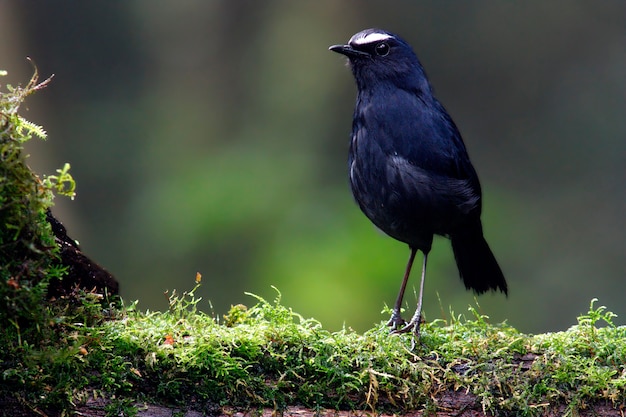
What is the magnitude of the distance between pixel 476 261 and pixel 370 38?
1.52m

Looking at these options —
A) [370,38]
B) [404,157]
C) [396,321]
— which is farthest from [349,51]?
[396,321]

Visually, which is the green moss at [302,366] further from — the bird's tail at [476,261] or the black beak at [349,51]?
the black beak at [349,51]

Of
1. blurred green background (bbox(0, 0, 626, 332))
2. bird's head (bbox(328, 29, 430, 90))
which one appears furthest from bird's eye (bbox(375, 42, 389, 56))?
blurred green background (bbox(0, 0, 626, 332))

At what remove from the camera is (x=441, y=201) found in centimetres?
448

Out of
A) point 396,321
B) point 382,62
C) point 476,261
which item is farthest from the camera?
point 476,261

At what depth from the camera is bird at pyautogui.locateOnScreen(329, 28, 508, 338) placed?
443cm

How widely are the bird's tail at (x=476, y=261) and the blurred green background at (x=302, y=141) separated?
3.62m

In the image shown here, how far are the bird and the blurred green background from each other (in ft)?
13.5

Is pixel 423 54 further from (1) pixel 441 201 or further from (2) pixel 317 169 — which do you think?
(1) pixel 441 201

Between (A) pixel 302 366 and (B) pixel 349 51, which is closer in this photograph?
(A) pixel 302 366

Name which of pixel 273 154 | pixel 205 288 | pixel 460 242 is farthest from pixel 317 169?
pixel 460 242

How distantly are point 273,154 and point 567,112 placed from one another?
15.3 ft

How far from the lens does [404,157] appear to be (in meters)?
4.45

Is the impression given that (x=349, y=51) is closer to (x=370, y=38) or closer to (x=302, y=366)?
(x=370, y=38)
